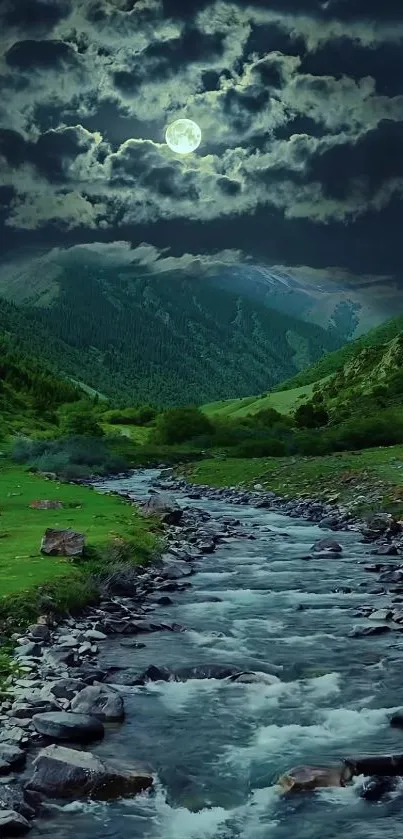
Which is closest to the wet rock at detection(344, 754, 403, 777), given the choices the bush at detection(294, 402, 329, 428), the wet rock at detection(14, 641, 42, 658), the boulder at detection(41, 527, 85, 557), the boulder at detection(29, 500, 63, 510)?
the wet rock at detection(14, 641, 42, 658)

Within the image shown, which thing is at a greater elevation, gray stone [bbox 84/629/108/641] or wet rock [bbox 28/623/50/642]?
wet rock [bbox 28/623/50/642]

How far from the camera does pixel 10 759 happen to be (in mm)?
14539

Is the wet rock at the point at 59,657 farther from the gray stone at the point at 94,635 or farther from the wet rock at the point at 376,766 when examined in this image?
the wet rock at the point at 376,766

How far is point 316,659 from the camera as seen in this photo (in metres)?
21.9

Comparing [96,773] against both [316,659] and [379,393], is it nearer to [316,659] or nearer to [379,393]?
[316,659]

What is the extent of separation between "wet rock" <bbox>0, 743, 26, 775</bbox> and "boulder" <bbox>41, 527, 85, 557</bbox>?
645 inches

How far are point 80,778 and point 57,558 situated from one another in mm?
17358

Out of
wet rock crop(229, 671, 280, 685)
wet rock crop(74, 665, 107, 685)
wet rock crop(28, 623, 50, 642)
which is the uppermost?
wet rock crop(28, 623, 50, 642)

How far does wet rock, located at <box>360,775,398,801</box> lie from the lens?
14.0 meters

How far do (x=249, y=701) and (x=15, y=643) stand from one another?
671cm

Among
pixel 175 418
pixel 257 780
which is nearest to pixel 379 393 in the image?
pixel 175 418

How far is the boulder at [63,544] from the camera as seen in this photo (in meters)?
31.4

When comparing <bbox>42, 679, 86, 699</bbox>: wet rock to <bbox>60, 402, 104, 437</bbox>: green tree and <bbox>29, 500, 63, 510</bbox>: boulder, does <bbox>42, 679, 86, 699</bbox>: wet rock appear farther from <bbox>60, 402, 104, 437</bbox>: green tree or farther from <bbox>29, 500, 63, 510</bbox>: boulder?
<bbox>60, 402, 104, 437</bbox>: green tree

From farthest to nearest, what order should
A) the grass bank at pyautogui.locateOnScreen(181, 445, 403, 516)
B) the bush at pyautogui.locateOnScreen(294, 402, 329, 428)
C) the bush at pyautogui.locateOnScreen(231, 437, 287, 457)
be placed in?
the bush at pyautogui.locateOnScreen(294, 402, 329, 428), the bush at pyautogui.locateOnScreen(231, 437, 287, 457), the grass bank at pyautogui.locateOnScreen(181, 445, 403, 516)
